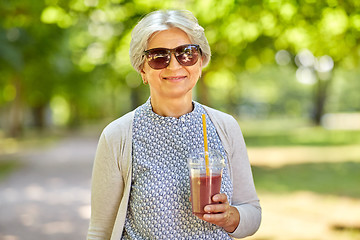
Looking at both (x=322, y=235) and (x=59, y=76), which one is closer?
(x=322, y=235)

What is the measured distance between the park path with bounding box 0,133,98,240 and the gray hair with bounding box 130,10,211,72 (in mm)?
5430

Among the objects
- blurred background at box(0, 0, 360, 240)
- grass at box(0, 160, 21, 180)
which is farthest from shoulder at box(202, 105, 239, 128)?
grass at box(0, 160, 21, 180)

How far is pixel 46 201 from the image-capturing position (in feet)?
33.7

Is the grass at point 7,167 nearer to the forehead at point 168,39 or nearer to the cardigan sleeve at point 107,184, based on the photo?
the cardigan sleeve at point 107,184

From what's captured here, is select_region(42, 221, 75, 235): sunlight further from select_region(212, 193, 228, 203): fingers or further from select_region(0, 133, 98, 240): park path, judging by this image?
select_region(212, 193, 228, 203): fingers

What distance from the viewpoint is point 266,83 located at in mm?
55625

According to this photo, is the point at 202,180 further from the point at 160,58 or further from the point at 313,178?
the point at 313,178

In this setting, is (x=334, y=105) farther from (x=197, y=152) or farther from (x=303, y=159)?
(x=197, y=152)

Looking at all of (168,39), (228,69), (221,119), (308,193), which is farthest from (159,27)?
(228,69)

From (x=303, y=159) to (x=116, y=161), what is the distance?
1596 centimetres

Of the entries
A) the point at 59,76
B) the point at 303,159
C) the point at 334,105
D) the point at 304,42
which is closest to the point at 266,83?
the point at 334,105

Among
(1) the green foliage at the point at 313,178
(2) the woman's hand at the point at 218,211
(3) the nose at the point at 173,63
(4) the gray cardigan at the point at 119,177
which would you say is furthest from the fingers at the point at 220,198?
(1) the green foliage at the point at 313,178

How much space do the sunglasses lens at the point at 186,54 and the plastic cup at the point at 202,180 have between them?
1.44 ft

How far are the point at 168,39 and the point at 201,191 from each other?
0.72 m
